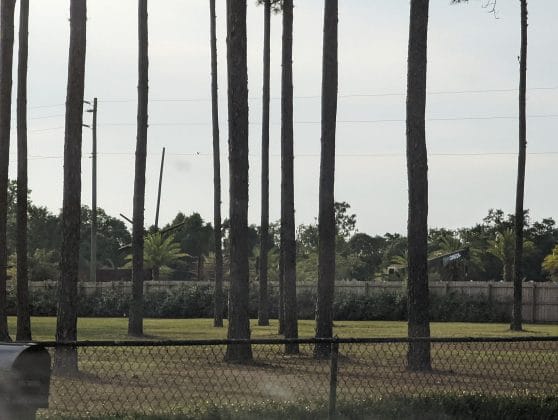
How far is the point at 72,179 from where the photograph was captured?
62.3 ft

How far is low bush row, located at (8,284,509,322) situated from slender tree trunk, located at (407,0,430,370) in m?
31.6

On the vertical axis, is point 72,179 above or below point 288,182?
below

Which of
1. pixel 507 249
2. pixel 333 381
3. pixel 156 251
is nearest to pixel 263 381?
pixel 333 381

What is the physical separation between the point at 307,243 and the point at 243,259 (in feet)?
325

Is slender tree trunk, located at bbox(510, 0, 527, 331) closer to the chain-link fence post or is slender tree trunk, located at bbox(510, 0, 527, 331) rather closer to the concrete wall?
the concrete wall

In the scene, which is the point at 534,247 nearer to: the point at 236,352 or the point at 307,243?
the point at 307,243

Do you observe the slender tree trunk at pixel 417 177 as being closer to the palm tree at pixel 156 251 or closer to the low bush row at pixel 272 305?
the low bush row at pixel 272 305

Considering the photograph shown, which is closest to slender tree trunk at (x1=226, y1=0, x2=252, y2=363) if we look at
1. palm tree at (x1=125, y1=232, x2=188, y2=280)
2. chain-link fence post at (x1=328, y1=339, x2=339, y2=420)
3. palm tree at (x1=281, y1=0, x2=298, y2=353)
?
palm tree at (x1=281, y1=0, x2=298, y2=353)

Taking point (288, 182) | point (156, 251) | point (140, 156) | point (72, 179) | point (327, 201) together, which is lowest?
point (156, 251)

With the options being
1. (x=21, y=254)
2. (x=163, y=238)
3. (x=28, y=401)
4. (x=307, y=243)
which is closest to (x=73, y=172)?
(x=21, y=254)

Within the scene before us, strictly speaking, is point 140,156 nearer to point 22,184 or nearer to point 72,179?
point 22,184

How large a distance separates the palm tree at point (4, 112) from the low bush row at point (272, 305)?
2675 cm

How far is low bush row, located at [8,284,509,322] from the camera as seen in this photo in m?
51.8

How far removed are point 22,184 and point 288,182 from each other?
648cm
